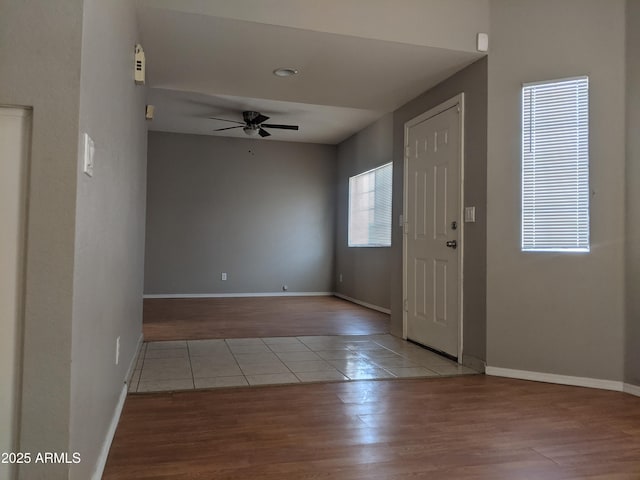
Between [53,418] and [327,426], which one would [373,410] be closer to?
[327,426]

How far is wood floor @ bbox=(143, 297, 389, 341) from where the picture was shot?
4801 mm

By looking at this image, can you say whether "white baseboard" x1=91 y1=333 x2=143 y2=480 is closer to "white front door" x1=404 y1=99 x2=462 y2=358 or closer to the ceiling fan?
"white front door" x1=404 y1=99 x2=462 y2=358

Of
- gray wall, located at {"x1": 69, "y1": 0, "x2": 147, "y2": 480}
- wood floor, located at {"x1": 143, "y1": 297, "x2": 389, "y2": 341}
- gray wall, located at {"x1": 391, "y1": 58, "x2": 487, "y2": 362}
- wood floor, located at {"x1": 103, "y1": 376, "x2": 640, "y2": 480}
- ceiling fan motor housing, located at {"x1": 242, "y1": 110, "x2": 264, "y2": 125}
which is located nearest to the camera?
gray wall, located at {"x1": 69, "y1": 0, "x2": 147, "y2": 480}

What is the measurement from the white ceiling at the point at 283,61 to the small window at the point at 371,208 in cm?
207

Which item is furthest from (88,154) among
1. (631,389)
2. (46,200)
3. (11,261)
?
(631,389)

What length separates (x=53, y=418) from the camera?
1249mm

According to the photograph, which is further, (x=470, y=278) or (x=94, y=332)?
(x=470, y=278)

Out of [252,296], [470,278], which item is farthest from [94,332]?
[252,296]

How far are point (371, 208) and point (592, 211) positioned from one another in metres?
4.12

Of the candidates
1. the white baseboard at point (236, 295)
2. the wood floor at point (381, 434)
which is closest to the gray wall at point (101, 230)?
the wood floor at point (381, 434)

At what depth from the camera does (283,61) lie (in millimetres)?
3535

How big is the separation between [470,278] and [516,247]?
1.37 feet

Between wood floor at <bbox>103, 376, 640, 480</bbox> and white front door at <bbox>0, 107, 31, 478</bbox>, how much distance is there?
711 millimetres

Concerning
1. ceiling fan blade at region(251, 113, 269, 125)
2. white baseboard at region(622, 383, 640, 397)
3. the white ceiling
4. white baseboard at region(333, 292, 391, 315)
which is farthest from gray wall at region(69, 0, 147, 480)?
white baseboard at region(333, 292, 391, 315)
